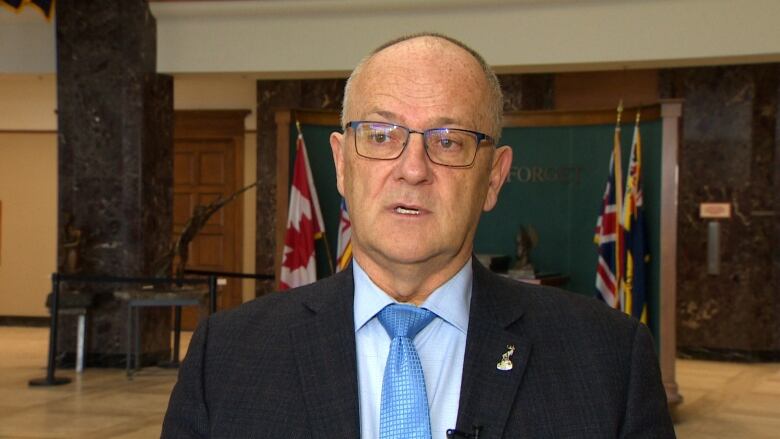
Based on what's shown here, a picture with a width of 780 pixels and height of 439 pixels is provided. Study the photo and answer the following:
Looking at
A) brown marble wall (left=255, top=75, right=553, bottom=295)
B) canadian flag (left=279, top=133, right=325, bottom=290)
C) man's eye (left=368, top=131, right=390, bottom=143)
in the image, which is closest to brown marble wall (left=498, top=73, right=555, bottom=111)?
brown marble wall (left=255, top=75, right=553, bottom=295)

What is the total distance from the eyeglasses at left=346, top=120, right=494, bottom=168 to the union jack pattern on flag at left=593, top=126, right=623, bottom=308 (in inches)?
280

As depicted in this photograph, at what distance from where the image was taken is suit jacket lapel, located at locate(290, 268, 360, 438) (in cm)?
168

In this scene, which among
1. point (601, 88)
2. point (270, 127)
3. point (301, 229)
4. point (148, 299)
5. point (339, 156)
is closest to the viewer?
point (339, 156)

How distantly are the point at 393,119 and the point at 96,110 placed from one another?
32.8 feet

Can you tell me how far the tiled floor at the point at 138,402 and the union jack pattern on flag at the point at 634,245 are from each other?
1.09 meters

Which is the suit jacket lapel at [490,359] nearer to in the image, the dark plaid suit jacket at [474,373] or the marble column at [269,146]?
the dark plaid suit jacket at [474,373]

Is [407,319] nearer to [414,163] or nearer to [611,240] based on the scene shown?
[414,163]

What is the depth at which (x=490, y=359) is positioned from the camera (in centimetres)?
172

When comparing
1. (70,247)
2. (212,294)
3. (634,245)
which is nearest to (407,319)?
(634,245)

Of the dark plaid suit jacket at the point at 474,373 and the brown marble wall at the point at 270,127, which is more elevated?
the brown marble wall at the point at 270,127

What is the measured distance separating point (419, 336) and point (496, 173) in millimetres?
330

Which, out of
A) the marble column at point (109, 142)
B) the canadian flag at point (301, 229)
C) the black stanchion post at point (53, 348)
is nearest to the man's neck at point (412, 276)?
the canadian flag at point (301, 229)

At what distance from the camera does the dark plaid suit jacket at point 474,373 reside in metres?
1.68

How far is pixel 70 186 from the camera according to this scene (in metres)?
11.2
